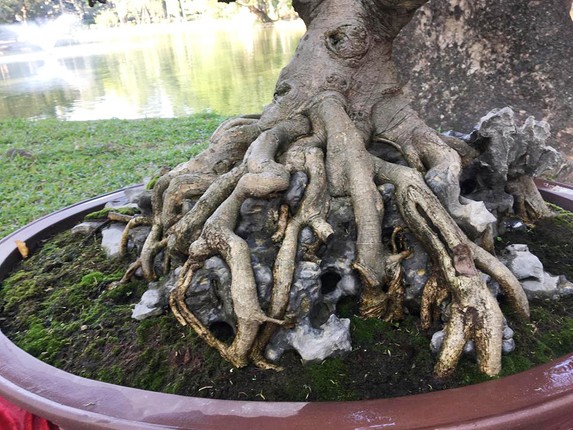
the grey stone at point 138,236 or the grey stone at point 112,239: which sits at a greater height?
the grey stone at point 138,236

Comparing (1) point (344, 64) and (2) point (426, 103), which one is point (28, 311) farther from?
(2) point (426, 103)

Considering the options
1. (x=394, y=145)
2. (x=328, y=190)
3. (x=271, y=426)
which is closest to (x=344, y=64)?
(x=394, y=145)

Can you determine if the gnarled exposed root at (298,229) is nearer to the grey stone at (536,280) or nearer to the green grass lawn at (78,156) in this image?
the grey stone at (536,280)

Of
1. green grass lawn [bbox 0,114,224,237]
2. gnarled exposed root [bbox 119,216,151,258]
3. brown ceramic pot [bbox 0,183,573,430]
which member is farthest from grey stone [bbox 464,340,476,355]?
green grass lawn [bbox 0,114,224,237]

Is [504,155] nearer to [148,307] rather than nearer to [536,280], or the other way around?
[536,280]

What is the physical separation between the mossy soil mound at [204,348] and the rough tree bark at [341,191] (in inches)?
2.6

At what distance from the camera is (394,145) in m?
2.19

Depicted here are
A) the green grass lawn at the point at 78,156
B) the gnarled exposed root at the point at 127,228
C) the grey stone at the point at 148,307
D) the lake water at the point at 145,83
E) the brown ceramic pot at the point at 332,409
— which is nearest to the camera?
the brown ceramic pot at the point at 332,409

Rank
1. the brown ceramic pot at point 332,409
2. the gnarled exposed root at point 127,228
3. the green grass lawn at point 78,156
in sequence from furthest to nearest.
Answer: the green grass lawn at point 78,156, the gnarled exposed root at point 127,228, the brown ceramic pot at point 332,409

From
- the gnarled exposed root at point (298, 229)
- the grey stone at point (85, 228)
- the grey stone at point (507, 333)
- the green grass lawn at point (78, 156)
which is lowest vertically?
the green grass lawn at point (78, 156)

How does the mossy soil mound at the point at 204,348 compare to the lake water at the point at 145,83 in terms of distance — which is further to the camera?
the lake water at the point at 145,83

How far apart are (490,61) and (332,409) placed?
3332 millimetres

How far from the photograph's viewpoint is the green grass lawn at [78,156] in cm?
475

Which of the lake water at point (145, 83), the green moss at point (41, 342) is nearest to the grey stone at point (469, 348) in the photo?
the green moss at point (41, 342)
